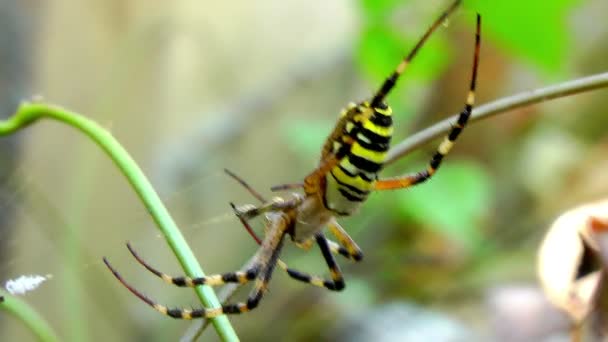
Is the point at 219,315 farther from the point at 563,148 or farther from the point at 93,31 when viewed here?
the point at 563,148

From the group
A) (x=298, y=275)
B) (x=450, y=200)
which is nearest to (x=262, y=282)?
(x=298, y=275)

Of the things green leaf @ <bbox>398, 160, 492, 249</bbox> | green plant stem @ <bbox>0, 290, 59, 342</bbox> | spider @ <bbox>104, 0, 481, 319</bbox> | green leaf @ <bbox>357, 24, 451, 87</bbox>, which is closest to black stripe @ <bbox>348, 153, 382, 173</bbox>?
spider @ <bbox>104, 0, 481, 319</bbox>

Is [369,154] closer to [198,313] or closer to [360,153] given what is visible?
[360,153]

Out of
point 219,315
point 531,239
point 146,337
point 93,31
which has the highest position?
point 93,31

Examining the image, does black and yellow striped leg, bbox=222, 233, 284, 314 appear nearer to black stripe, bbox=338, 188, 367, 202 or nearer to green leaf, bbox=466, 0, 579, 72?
black stripe, bbox=338, 188, 367, 202

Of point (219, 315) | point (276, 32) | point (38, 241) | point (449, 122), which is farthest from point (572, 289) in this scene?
point (276, 32)

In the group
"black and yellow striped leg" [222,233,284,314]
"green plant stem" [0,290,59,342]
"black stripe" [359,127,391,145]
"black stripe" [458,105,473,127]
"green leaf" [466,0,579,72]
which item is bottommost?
"green plant stem" [0,290,59,342]

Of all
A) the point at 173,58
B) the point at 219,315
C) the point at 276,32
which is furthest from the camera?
the point at 276,32
